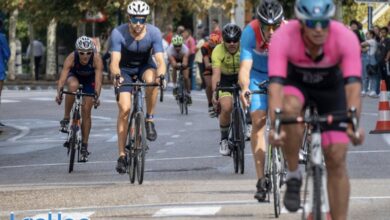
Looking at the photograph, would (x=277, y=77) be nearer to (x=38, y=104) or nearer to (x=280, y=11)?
(x=280, y=11)

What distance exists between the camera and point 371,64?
3809 centimetres

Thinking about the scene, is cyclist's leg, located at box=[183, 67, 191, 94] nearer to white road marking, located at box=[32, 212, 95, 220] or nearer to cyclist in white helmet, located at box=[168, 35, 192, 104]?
cyclist in white helmet, located at box=[168, 35, 192, 104]

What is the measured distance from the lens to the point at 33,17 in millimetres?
61219

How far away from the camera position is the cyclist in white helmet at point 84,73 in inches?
731

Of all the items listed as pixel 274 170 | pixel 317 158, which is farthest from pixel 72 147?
pixel 317 158

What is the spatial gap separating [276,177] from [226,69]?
17.3ft

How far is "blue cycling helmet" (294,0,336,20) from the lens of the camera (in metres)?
9.67

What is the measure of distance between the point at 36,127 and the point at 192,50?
51.4ft

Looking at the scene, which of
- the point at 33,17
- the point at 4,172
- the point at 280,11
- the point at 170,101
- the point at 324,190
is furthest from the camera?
the point at 33,17

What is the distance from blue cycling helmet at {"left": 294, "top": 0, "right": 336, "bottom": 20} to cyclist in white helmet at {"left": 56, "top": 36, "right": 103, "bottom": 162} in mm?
8767

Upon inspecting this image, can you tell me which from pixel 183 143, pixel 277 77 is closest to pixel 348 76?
pixel 277 77

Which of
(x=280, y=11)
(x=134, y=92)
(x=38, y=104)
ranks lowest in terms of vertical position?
(x=38, y=104)

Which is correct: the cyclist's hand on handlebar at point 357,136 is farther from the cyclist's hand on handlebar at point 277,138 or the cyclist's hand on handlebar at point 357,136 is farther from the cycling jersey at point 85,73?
the cycling jersey at point 85,73

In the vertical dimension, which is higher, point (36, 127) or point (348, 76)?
point (348, 76)
